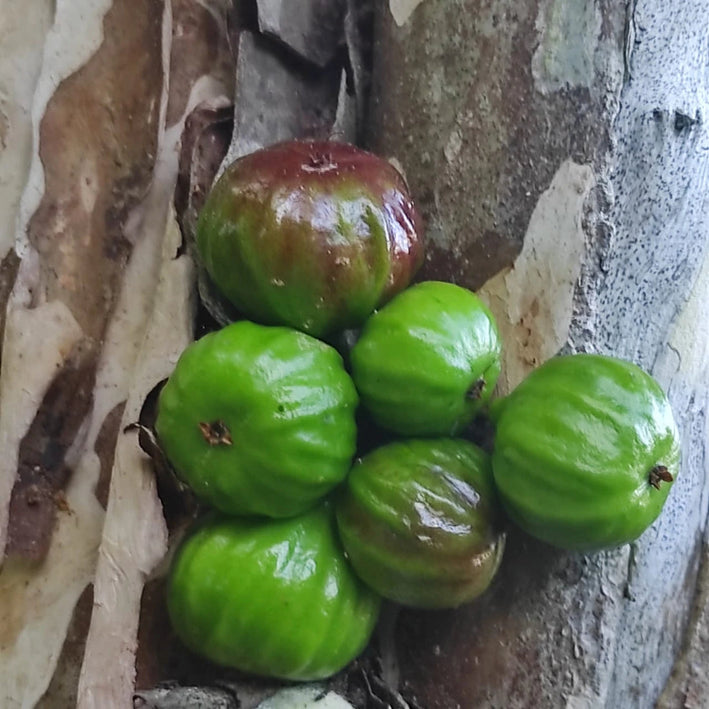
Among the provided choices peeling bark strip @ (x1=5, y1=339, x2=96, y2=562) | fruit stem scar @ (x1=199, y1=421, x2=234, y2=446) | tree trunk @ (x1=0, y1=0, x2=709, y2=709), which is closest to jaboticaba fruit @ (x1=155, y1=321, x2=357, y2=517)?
fruit stem scar @ (x1=199, y1=421, x2=234, y2=446)

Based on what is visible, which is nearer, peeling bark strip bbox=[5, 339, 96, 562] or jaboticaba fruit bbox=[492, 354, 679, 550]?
jaboticaba fruit bbox=[492, 354, 679, 550]

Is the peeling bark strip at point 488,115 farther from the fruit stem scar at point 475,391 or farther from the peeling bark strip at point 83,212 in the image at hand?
the peeling bark strip at point 83,212

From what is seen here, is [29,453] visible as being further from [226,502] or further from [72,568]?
[226,502]

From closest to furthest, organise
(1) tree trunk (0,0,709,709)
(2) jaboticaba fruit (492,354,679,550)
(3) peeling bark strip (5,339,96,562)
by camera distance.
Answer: (2) jaboticaba fruit (492,354,679,550) < (1) tree trunk (0,0,709,709) < (3) peeling bark strip (5,339,96,562)

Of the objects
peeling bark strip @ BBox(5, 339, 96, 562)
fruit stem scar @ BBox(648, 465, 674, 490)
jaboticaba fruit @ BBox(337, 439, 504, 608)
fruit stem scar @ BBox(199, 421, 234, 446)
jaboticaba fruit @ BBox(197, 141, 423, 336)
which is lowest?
peeling bark strip @ BBox(5, 339, 96, 562)

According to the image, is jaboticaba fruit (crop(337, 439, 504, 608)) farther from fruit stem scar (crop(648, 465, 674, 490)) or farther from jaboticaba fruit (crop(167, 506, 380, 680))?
fruit stem scar (crop(648, 465, 674, 490))

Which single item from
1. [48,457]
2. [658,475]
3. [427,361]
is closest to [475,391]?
[427,361]

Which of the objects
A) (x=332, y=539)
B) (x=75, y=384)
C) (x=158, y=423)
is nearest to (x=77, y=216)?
(x=75, y=384)
